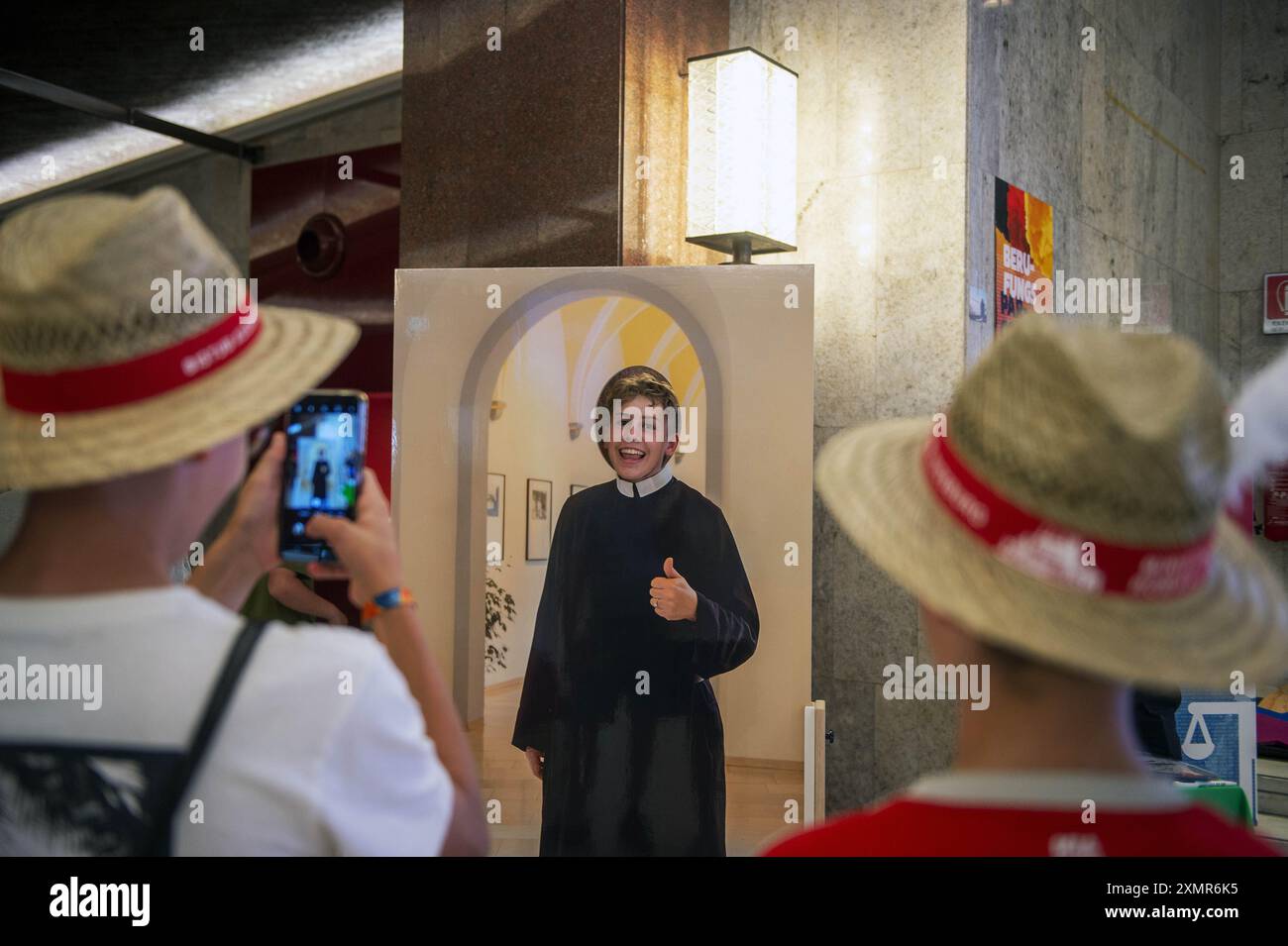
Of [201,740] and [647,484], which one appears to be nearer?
[201,740]

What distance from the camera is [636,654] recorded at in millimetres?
2471

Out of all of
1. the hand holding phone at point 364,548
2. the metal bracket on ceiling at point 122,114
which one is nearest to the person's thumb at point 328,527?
the hand holding phone at point 364,548

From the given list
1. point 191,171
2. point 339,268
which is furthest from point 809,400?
point 191,171

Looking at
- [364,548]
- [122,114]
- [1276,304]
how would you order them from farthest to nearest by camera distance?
[122,114] < [1276,304] < [364,548]

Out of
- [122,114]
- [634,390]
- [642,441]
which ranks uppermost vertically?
[122,114]

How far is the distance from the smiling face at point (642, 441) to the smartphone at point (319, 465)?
1439 mm

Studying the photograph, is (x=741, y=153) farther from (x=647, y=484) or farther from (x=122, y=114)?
(x=122, y=114)

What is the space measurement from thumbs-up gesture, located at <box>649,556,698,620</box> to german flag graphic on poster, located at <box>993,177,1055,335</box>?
1.29 meters

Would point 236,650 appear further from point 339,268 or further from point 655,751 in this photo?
point 339,268

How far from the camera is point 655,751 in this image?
2.46 meters

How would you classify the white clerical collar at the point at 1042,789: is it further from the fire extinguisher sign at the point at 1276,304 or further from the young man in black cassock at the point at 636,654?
the fire extinguisher sign at the point at 1276,304

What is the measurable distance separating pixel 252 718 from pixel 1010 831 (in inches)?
23.5

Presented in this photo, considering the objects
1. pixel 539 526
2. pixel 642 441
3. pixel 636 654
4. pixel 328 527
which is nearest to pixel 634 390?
pixel 642 441

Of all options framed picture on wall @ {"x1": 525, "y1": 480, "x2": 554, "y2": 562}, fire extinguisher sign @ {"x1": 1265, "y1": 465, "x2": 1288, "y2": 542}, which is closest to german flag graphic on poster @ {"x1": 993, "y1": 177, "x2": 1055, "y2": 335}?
framed picture on wall @ {"x1": 525, "y1": 480, "x2": 554, "y2": 562}
